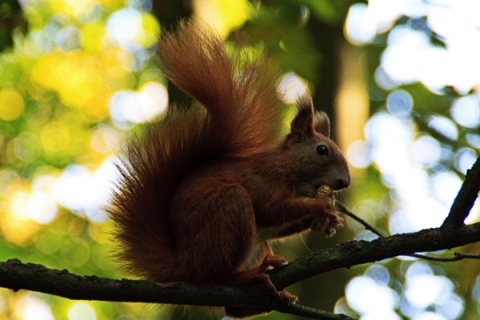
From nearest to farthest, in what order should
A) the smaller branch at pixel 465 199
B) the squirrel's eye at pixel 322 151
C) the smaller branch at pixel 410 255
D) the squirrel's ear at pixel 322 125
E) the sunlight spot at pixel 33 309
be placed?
the smaller branch at pixel 465 199 → the smaller branch at pixel 410 255 → the squirrel's eye at pixel 322 151 → the squirrel's ear at pixel 322 125 → the sunlight spot at pixel 33 309

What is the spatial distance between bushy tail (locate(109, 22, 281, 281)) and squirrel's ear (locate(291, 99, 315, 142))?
267 mm

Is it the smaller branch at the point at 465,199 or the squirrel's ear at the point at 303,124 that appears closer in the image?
the smaller branch at the point at 465,199

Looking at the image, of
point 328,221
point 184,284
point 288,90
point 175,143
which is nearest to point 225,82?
point 175,143

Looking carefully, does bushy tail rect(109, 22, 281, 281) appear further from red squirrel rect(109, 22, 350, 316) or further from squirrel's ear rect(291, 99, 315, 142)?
squirrel's ear rect(291, 99, 315, 142)

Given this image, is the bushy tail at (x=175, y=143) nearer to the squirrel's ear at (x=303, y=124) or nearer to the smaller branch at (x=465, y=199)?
the squirrel's ear at (x=303, y=124)

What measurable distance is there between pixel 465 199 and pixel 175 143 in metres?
1.16

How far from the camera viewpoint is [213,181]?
2871 millimetres

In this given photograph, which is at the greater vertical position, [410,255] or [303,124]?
[303,124]

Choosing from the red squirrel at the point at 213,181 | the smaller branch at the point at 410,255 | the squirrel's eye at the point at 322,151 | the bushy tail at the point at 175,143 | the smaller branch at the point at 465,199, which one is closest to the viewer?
the smaller branch at the point at 465,199

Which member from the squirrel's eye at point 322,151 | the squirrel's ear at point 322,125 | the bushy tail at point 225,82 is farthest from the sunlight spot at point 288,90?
the squirrel's eye at point 322,151

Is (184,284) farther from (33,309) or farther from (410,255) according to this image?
(33,309)

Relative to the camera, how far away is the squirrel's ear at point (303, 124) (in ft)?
10.8

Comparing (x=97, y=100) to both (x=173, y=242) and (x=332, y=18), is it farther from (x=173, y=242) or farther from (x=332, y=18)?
(x=173, y=242)

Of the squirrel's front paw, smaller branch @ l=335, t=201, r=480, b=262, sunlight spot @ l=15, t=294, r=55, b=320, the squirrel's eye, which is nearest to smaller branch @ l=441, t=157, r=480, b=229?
smaller branch @ l=335, t=201, r=480, b=262
